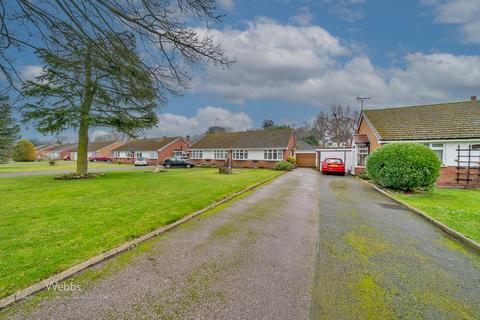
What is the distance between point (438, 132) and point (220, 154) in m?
26.5

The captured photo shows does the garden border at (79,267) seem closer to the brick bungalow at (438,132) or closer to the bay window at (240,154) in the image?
the brick bungalow at (438,132)

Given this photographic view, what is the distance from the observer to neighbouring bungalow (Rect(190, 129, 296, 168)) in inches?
1268

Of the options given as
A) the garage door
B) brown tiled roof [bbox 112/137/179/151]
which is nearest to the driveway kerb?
the garage door

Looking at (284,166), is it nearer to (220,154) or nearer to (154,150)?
(220,154)

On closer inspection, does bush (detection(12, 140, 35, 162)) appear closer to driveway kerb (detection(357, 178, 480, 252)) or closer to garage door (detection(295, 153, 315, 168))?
garage door (detection(295, 153, 315, 168))

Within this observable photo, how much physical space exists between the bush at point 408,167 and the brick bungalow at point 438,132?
432 cm

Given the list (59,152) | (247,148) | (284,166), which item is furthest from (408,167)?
(59,152)

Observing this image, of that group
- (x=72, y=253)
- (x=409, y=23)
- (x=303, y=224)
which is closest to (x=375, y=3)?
(x=409, y=23)

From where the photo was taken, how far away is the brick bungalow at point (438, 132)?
14773 millimetres

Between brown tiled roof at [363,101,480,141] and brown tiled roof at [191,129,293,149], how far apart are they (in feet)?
42.9

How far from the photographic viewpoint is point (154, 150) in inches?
1823

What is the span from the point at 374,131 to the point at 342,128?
33008 millimetres

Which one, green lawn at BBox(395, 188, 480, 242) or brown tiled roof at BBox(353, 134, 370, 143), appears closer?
green lawn at BBox(395, 188, 480, 242)

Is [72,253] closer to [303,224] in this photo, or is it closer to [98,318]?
[98,318]
